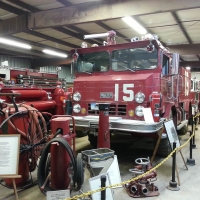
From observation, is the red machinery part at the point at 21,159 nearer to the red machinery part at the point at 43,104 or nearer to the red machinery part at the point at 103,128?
the red machinery part at the point at 103,128

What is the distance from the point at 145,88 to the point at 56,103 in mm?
3925

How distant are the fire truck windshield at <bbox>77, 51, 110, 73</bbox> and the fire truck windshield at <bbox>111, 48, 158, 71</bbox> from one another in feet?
0.65

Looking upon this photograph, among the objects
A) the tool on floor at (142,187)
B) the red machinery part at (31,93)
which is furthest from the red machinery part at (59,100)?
the tool on floor at (142,187)

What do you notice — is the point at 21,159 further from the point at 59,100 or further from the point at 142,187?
the point at 59,100

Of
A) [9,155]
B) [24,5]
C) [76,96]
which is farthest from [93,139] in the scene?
[24,5]

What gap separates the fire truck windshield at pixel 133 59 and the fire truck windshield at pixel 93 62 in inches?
7.9

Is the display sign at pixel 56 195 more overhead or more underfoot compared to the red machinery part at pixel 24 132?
more underfoot

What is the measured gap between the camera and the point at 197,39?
10.9 metres

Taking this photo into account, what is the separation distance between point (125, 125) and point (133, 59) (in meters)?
1.58

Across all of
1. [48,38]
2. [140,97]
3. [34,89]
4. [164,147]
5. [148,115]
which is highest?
[48,38]

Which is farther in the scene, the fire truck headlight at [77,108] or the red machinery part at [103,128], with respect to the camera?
the fire truck headlight at [77,108]

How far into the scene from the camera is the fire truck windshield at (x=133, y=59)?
4.65m

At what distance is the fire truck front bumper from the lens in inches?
149

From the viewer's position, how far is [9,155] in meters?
2.92
